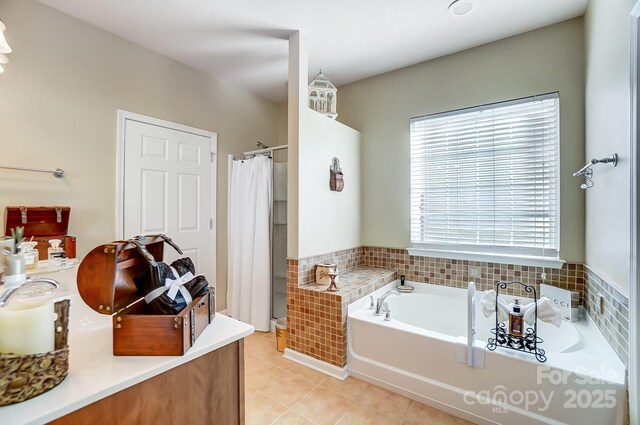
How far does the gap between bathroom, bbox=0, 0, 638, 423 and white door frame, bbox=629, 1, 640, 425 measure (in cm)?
2

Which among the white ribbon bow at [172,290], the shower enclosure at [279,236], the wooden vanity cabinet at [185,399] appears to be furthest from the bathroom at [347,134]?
the white ribbon bow at [172,290]

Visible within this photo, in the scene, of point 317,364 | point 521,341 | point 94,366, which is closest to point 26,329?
point 94,366

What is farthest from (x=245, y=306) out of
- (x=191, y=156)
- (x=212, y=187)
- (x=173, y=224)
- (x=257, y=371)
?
(x=191, y=156)

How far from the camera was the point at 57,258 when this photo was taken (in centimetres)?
174

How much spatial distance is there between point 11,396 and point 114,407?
0.20m

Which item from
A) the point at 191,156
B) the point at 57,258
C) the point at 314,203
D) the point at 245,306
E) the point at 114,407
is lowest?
the point at 245,306

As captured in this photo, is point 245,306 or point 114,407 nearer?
point 114,407

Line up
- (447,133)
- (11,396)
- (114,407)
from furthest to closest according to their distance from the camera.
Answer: (447,133)
(114,407)
(11,396)

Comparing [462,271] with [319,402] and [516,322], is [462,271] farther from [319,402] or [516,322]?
[319,402]

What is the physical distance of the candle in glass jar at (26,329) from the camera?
61 cm

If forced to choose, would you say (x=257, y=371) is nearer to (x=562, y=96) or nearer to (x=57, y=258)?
(x=57, y=258)

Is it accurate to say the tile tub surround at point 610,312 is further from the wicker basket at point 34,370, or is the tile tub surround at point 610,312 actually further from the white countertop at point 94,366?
the wicker basket at point 34,370

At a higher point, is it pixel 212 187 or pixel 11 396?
pixel 212 187

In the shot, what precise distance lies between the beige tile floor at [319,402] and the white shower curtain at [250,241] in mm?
742
